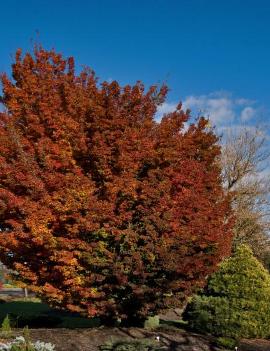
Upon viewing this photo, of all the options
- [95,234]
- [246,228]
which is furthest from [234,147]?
[95,234]

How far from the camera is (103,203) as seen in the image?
12.2 meters

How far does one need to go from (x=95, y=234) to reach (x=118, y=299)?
2050 millimetres

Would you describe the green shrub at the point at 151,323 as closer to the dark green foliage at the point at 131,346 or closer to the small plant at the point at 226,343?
the small plant at the point at 226,343

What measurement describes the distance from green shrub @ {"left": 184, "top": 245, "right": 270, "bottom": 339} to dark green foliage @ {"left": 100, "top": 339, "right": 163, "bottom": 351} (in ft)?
12.1

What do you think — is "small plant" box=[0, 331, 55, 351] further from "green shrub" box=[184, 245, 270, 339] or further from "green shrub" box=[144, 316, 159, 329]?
"green shrub" box=[184, 245, 270, 339]

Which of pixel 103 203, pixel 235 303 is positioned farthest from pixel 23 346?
pixel 235 303

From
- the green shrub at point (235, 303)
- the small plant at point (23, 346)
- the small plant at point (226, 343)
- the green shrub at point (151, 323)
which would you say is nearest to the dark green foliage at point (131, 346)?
the small plant at point (23, 346)

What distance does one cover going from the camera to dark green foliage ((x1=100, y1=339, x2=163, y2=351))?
1045cm

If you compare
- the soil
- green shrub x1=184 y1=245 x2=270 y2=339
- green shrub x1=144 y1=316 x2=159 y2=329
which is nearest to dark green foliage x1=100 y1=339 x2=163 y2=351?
the soil

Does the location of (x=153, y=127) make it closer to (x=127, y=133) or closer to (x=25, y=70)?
(x=127, y=133)

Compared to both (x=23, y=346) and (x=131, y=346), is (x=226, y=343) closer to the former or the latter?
(x=131, y=346)

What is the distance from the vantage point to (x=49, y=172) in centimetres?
1266

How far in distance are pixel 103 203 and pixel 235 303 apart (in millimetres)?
5526

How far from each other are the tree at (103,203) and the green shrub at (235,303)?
1287 mm
